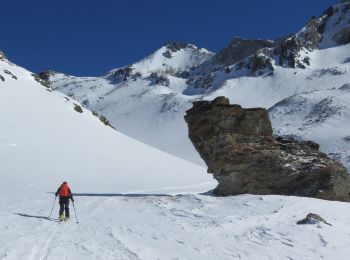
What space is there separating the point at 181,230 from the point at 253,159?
12.4m

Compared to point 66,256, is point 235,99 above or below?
above

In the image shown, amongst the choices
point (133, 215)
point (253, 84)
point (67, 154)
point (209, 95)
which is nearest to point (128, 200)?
point (133, 215)

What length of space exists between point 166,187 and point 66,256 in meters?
24.5

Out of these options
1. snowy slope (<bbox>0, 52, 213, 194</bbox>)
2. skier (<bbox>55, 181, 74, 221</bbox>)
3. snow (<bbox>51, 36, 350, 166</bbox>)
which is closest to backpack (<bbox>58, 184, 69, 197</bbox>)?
skier (<bbox>55, 181, 74, 221</bbox>)

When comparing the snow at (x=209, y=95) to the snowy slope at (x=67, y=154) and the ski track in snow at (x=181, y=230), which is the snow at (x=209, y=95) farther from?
the ski track in snow at (x=181, y=230)

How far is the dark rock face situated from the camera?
101ft

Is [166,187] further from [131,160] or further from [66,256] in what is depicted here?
[66,256]

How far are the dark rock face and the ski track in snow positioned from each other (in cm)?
344

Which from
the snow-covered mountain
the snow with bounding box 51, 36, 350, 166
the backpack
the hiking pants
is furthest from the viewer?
the snow-covered mountain

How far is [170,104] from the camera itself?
151125 millimetres

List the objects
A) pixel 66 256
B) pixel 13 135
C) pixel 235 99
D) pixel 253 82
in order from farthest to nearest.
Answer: pixel 253 82 → pixel 235 99 → pixel 13 135 → pixel 66 256

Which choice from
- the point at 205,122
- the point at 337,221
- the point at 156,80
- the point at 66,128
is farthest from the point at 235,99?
the point at 337,221

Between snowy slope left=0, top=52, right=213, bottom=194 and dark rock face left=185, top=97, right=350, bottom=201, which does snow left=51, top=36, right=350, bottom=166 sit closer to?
snowy slope left=0, top=52, right=213, bottom=194

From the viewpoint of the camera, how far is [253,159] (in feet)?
104
